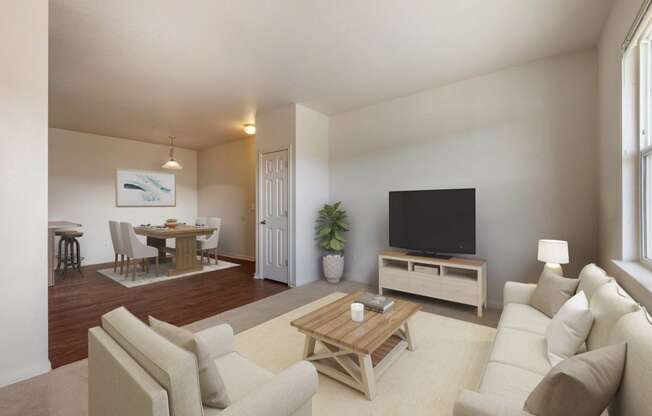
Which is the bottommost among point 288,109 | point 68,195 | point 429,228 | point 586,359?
point 586,359

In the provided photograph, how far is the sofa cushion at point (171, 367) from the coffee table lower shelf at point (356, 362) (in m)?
1.07

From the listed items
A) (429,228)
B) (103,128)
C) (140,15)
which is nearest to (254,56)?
(140,15)

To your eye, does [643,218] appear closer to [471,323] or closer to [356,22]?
[471,323]

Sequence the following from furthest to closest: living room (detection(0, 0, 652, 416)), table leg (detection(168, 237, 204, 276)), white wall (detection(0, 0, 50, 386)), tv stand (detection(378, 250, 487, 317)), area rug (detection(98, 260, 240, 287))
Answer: table leg (detection(168, 237, 204, 276))
area rug (detection(98, 260, 240, 287))
tv stand (detection(378, 250, 487, 317))
white wall (detection(0, 0, 50, 386))
living room (detection(0, 0, 652, 416))

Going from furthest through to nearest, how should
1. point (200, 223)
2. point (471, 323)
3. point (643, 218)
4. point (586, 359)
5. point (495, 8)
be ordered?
1. point (200, 223)
2. point (471, 323)
3. point (495, 8)
4. point (643, 218)
5. point (586, 359)

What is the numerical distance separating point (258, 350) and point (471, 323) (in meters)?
2.14

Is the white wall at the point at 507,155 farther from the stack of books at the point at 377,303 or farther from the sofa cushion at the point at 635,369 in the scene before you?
the sofa cushion at the point at 635,369

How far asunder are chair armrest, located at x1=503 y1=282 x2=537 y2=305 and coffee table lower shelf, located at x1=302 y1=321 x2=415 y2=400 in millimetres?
962

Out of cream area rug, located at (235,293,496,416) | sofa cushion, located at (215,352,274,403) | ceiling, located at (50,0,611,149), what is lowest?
cream area rug, located at (235,293,496,416)

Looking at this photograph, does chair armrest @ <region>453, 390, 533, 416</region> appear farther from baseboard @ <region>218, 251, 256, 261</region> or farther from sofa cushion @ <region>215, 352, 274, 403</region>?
baseboard @ <region>218, 251, 256, 261</region>

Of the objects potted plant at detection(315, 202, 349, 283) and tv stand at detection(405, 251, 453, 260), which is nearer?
tv stand at detection(405, 251, 453, 260)

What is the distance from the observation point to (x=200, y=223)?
6.55 meters

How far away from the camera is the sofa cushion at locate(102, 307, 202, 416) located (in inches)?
33.9

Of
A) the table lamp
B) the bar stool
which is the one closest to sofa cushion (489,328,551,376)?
the table lamp
